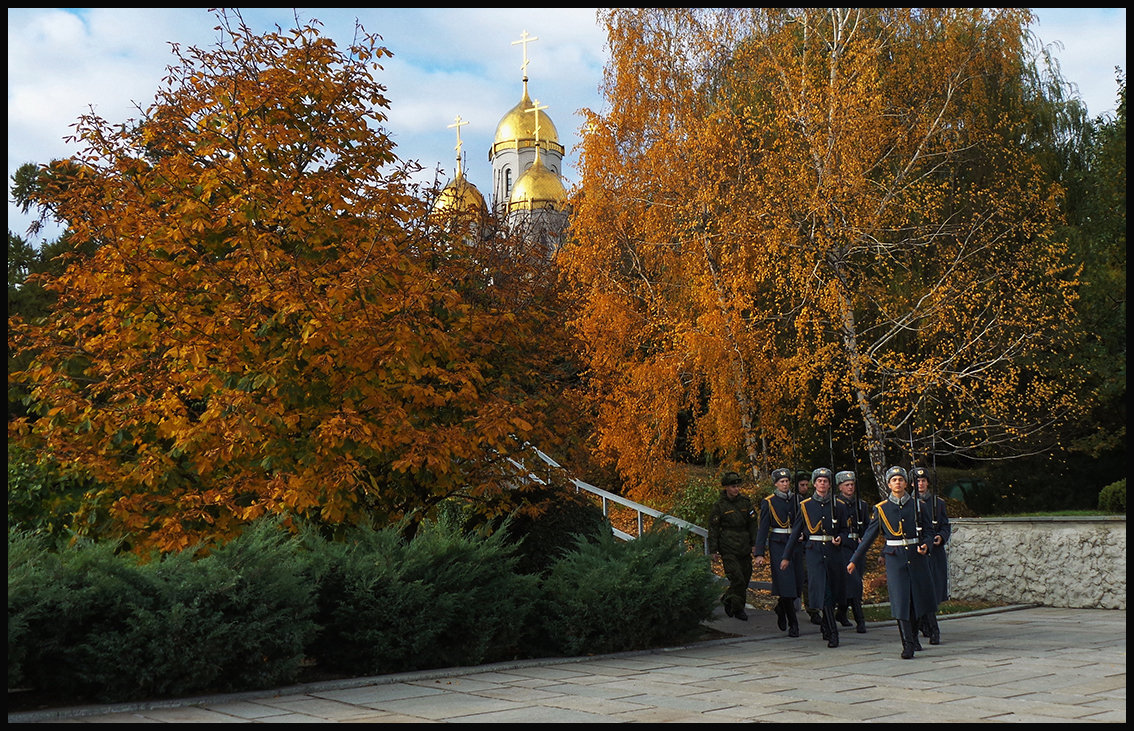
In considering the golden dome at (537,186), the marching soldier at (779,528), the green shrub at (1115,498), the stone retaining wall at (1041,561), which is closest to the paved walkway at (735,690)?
the marching soldier at (779,528)

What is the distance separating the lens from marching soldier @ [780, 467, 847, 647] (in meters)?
10.8

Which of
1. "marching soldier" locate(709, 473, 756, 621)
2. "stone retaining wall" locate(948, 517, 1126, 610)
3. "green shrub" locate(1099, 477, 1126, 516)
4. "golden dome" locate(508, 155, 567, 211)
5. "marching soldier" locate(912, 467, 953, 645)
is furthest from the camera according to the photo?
"golden dome" locate(508, 155, 567, 211)

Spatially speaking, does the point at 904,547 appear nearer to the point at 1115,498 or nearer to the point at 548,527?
the point at 548,527

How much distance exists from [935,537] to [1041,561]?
15.3 ft

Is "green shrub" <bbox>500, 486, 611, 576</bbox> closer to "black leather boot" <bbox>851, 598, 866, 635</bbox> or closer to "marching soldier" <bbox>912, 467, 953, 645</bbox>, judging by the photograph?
"black leather boot" <bbox>851, 598, 866, 635</bbox>

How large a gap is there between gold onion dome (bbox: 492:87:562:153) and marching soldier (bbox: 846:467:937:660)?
51814 millimetres

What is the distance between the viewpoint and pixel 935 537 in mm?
10766

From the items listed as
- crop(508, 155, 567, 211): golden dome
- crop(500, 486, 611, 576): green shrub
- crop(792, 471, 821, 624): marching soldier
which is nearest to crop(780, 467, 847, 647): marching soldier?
crop(792, 471, 821, 624): marching soldier

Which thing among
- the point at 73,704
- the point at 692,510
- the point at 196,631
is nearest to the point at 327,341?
the point at 196,631

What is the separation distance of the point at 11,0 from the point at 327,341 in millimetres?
3441

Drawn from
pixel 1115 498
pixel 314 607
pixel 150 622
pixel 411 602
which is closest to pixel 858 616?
pixel 411 602

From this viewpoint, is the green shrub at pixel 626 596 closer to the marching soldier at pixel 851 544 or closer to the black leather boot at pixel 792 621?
the black leather boot at pixel 792 621

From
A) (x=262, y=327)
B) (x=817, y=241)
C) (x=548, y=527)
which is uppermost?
(x=817, y=241)

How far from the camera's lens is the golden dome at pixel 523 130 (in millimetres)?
60625
